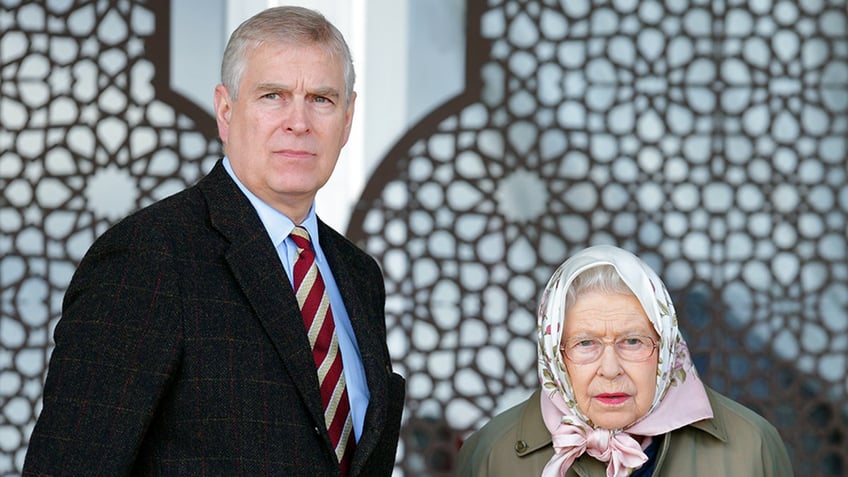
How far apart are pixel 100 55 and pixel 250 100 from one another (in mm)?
2083

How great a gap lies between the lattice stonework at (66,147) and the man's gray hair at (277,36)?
1916 millimetres

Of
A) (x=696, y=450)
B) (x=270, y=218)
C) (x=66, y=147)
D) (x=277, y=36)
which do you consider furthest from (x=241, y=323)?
(x=66, y=147)

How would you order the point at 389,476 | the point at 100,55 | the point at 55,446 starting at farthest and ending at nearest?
the point at 100,55 → the point at 389,476 → the point at 55,446

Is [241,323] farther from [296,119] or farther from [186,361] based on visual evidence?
[296,119]

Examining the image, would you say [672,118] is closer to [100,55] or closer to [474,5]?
[474,5]

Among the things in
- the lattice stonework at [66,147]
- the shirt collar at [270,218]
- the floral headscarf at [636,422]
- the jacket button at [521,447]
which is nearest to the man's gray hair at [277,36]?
the shirt collar at [270,218]

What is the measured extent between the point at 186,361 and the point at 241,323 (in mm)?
114

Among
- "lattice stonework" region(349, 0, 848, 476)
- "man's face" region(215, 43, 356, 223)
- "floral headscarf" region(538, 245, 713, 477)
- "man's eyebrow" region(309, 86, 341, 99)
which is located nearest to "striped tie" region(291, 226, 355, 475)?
"man's face" region(215, 43, 356, 223)

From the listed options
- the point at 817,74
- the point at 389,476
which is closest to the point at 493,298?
the point at 817,74

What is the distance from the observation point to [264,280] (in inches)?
84.5

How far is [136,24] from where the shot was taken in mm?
4129

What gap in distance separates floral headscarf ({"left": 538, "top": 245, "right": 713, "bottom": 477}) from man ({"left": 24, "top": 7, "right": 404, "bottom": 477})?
0.31 meters

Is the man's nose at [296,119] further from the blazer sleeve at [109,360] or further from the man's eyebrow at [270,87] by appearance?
the blazer sleeve at [109,360]

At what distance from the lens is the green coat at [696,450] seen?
2.44 m
